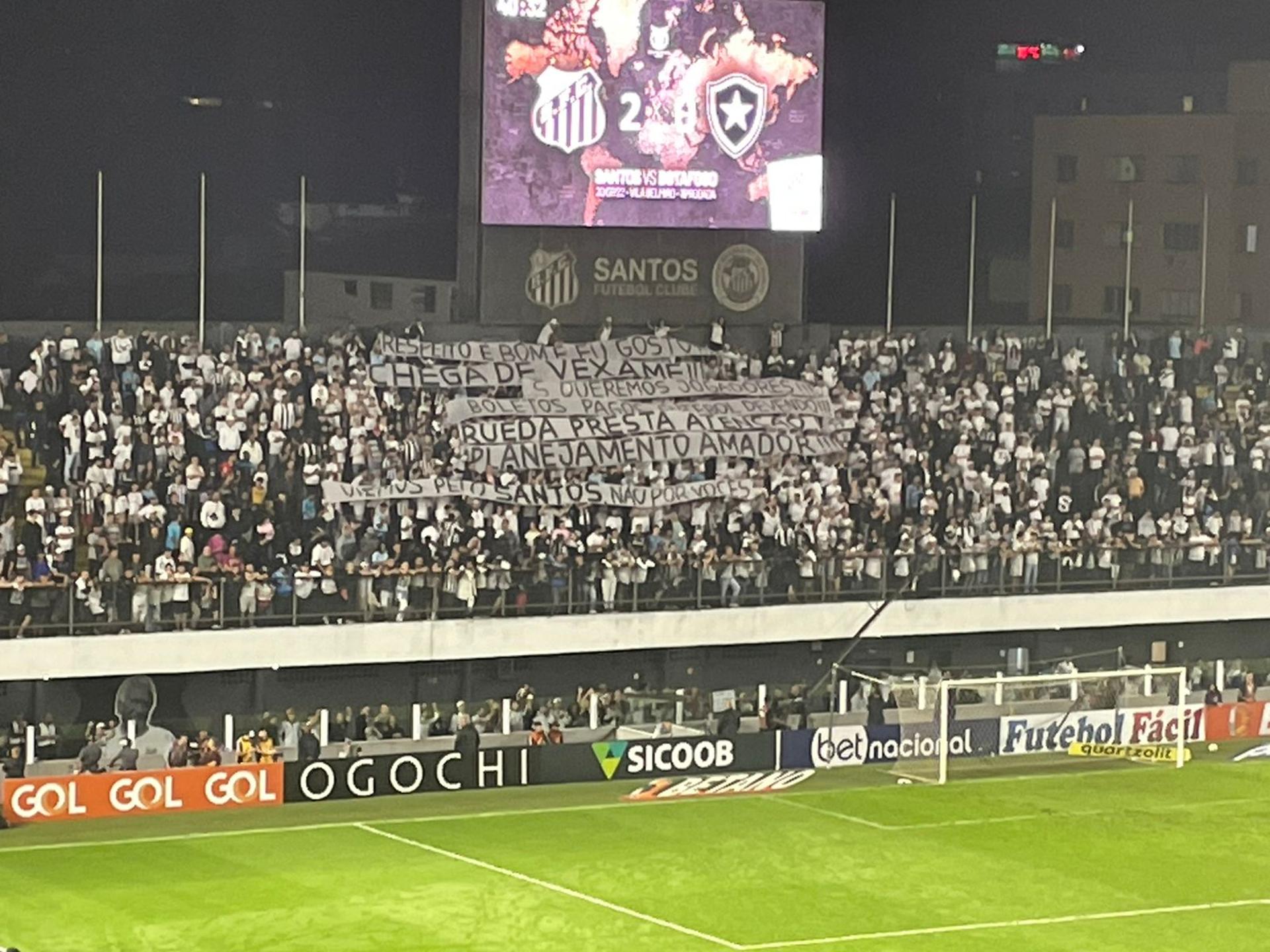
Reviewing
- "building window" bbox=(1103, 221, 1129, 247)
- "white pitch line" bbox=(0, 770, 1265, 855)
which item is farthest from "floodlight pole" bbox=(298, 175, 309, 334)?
"building window" bbox=(1103, 221, 1129, 247)

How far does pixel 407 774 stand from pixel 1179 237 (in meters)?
20.8

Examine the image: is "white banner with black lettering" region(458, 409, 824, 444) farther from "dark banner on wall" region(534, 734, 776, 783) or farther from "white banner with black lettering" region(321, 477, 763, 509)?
"dark banner on wall" region(534, 734, 776, 783)

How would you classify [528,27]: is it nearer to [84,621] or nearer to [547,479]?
[547,479]

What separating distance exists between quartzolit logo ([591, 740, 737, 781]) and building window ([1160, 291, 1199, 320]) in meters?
16.4

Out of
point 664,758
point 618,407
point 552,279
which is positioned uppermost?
point 552,279

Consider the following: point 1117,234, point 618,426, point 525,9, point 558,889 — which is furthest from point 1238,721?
point 525,9

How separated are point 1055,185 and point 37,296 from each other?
18.2 meters

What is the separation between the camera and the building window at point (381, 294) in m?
37.9

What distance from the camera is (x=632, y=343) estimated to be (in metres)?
38.8

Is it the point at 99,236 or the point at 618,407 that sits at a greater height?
the point at 99,236

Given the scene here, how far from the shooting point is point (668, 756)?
31828mm

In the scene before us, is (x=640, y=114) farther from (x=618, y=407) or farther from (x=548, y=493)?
→ (x=548, y=493)

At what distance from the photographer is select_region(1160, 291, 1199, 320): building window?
44.7 m

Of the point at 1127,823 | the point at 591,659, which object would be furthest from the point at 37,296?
the point at 1127,823
